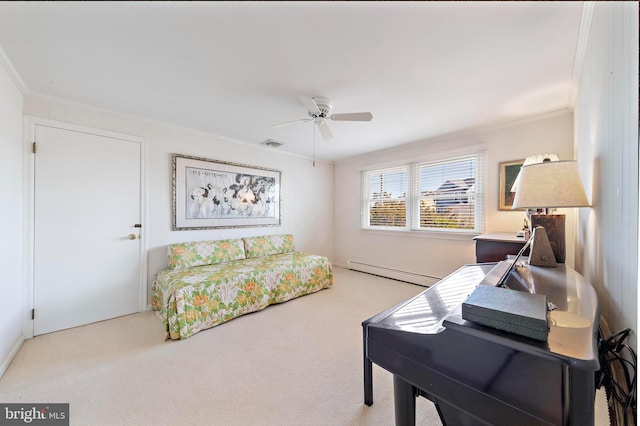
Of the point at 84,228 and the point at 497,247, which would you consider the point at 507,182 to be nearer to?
the point at 497,247

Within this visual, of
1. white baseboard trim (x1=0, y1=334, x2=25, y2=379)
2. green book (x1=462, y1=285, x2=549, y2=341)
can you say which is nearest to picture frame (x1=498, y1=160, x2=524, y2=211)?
green book (x1=462, y1=285, x2=549, y2=341)

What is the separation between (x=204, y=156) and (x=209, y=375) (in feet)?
8.96

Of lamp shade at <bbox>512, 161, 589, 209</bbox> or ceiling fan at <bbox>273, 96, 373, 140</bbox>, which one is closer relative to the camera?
lamp shade at <bbox>512, 161, 589, 209</bbox>

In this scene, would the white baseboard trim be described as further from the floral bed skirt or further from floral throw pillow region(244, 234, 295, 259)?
floral throw pillow region(244, 234, 295, 259)

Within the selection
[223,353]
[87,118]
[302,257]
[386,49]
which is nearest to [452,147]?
[386,49]

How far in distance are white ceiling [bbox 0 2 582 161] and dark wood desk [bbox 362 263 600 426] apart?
60.9 inches

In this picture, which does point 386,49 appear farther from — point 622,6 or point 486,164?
point 486,164

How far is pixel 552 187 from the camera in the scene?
132 centimetres

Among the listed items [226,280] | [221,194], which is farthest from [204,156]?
[226,280]

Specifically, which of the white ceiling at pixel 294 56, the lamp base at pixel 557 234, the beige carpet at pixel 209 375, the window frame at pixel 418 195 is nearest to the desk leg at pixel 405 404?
the beige carpet at pixel 209 375

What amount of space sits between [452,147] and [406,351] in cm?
339

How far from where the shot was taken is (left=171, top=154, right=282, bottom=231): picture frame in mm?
3256

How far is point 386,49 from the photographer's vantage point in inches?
66.1

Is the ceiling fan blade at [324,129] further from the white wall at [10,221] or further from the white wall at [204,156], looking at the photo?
the white wall at [10,221]
